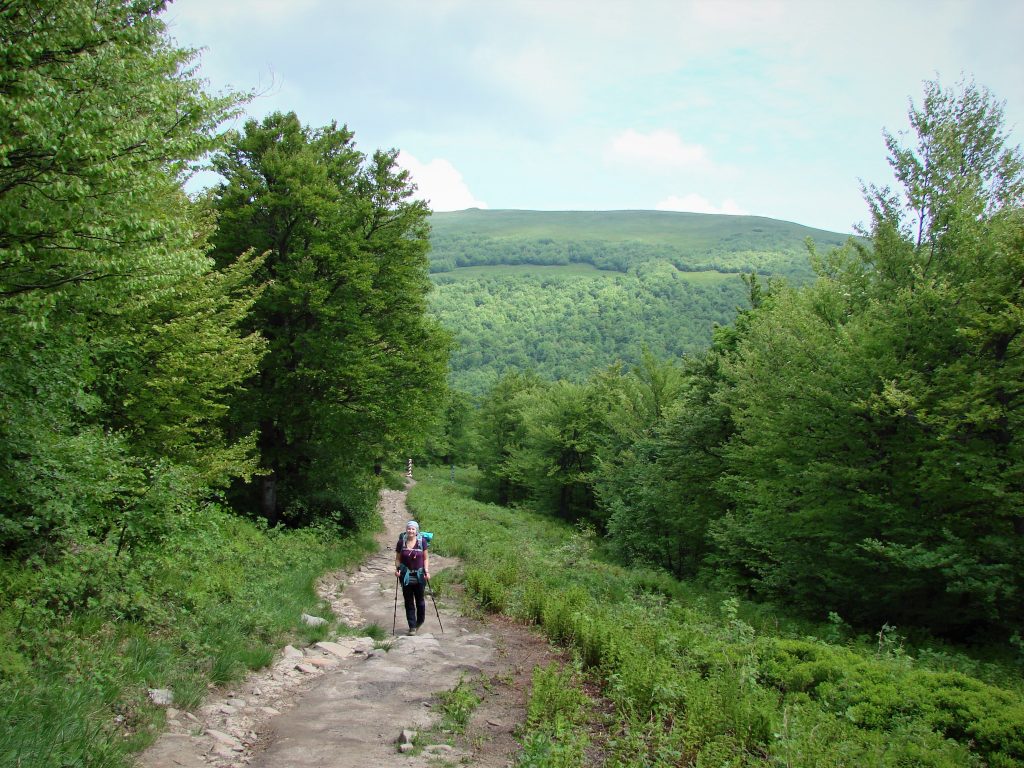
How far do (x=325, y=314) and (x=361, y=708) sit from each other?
11.8 metres

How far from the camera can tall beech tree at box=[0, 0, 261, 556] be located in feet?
16.8

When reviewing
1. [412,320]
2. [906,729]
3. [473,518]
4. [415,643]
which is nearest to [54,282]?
[415,643]

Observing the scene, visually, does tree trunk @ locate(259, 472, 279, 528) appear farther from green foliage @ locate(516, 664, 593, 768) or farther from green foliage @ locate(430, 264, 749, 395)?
green foliage @ locate(430, 264, 749, 395)

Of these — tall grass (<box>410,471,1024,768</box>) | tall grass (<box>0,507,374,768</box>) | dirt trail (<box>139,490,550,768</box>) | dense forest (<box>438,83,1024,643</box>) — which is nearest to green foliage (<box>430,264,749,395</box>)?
dense forest (<box>438,83,1024,643</box>)

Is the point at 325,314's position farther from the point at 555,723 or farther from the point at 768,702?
the point at 768,702

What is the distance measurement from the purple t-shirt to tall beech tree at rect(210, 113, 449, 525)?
6.88 meters

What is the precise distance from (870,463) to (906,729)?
920 cm

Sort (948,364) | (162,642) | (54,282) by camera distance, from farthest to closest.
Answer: (948,364), (162,642), (54,282)

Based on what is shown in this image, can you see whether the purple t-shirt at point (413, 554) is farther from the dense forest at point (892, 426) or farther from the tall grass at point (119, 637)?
the dense forest at point (892, 426)

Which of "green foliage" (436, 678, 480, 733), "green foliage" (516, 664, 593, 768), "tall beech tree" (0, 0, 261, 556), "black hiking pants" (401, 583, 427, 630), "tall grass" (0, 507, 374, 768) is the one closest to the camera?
"tall grass" (0, 507, 374, 768)

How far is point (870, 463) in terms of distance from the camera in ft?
44.6

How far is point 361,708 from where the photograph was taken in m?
6.05

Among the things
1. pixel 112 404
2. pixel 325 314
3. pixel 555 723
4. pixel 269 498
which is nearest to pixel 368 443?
pixel 269 498

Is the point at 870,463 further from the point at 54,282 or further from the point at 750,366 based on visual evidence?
the point at 54,282
